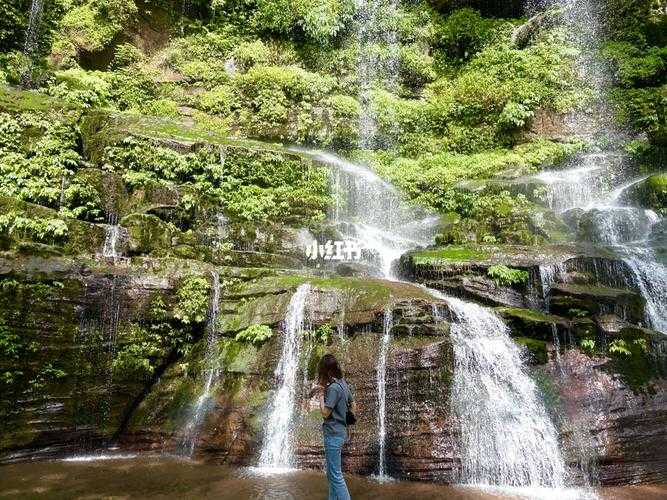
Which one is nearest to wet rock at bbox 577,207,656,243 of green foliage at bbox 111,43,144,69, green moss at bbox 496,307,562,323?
green moss at bbox 496,307,562,323

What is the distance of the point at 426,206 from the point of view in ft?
57.1

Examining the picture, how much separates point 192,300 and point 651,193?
13838 millimetres

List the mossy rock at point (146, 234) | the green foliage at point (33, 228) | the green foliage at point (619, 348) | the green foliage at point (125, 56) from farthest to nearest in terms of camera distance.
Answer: the green foliage at point (125, 56) < the mossy rock at point (146, 234) < the green foliage at point (33, 228) < the green foliage at point (619, 348)

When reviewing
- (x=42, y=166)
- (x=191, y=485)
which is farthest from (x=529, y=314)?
(x=42, y=166)

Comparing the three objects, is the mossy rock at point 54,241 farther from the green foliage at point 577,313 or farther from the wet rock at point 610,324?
the wet rock at point 610,324

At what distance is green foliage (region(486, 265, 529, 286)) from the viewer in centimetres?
1000

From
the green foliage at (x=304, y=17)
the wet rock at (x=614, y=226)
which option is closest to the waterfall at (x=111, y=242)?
the wet rock at (x=614, y=226)

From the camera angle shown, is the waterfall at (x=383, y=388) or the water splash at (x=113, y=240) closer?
the waterfall at (x=383, y=388)

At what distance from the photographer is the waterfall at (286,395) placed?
756cm

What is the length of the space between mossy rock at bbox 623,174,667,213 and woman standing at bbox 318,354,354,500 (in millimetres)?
13824

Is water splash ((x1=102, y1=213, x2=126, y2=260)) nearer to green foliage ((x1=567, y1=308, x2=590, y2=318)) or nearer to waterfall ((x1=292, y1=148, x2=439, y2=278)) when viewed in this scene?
waterfall ((x1=292, y1=148, x2=439, y2=278))

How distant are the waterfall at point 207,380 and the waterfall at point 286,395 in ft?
3.97

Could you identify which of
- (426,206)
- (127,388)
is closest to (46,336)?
(127,388)

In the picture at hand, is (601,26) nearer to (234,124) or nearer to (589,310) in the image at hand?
(234,124)
